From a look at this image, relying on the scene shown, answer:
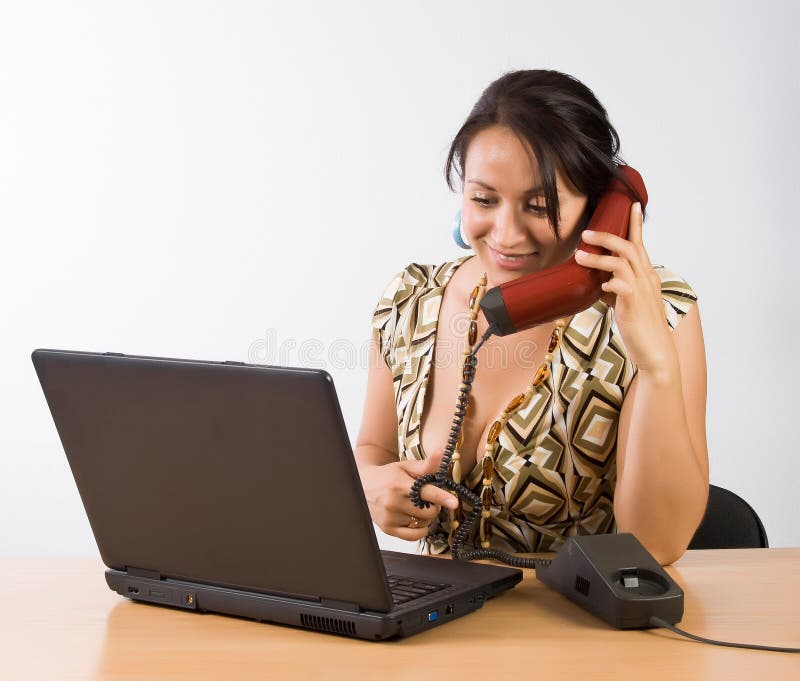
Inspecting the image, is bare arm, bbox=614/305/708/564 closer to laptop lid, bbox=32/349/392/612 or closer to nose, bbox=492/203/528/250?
nose, bbox=492/203/528/250

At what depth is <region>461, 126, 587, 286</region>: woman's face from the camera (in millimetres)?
1561

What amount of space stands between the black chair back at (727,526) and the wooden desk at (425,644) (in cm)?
42

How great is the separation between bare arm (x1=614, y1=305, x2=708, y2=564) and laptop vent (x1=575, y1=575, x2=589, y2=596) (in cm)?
29

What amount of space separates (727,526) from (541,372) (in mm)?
421

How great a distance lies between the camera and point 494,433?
172 centimetres

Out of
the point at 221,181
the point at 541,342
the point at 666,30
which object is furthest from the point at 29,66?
the point at 541,342

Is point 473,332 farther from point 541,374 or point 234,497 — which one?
point 234,497

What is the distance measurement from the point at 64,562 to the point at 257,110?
6.58ft

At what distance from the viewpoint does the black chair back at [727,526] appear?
→ 1.76 metres

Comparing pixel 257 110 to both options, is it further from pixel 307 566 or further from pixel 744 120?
pixel 307 566

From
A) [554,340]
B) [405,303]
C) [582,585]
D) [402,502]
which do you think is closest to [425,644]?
[582,585]

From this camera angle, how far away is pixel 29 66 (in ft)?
10.7

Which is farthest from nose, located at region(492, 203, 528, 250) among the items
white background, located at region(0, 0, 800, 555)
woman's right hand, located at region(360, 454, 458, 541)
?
white background, located at region(0, 0, 800, 555)

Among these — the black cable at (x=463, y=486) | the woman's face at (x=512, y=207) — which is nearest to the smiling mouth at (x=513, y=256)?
the woman's face at (x=512, y=207)
